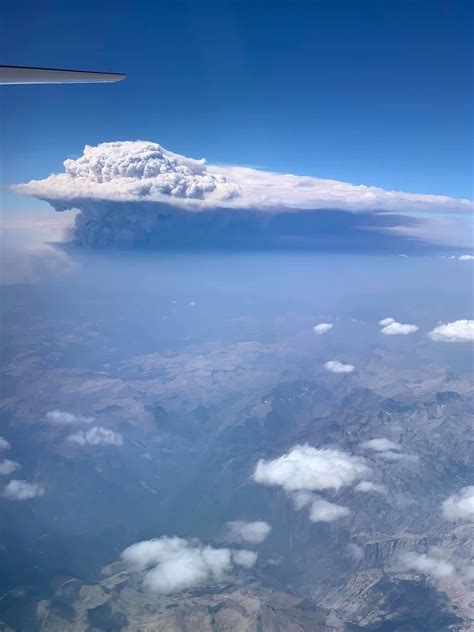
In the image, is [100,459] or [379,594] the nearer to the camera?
[379,594]

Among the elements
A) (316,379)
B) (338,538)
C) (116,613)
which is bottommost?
(338,538)

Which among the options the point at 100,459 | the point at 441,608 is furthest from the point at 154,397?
the point at 441,608

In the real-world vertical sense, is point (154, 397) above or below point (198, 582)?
above

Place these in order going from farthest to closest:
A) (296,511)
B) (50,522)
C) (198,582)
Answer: (296,511)
(50,522)
(198,582)

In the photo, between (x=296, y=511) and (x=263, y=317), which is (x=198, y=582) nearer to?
(x=296, y=511)

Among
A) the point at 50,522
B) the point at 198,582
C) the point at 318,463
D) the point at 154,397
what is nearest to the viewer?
the point at 198,582

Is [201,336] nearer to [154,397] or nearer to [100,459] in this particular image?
[154,397]
